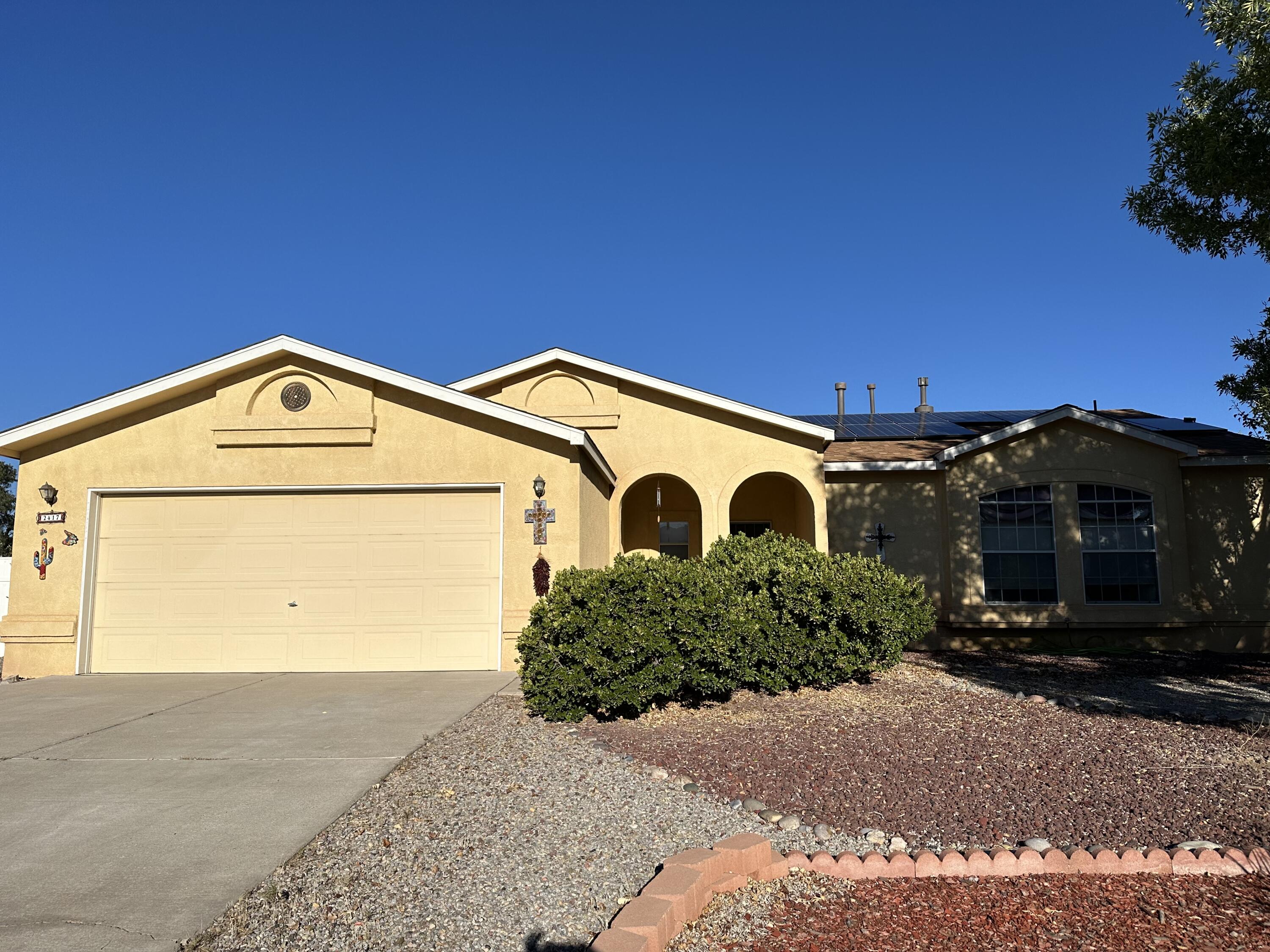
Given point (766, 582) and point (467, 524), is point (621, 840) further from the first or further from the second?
point (467, 524)

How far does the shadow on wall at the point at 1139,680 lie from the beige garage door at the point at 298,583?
6.53 metres

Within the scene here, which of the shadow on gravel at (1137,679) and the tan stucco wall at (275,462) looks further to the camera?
the tan stucco wall at (275,462)

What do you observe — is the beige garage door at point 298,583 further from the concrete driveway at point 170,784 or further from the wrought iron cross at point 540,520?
the concrete driveway at point 170,784

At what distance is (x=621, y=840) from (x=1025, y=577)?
11.2m

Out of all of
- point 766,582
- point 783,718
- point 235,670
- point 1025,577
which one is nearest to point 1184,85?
point 1025,577

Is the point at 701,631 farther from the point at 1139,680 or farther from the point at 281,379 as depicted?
the point at 281,379

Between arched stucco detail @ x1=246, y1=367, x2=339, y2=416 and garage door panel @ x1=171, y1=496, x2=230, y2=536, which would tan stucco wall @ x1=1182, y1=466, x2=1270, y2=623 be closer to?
arched stucco detail @ x1=246, y1=367, x2=339, y2=416

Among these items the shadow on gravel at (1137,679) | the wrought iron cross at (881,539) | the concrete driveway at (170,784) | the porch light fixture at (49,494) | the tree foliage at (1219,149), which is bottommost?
the concrete driveway at (170,784)

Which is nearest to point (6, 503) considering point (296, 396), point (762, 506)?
point (296, 396)

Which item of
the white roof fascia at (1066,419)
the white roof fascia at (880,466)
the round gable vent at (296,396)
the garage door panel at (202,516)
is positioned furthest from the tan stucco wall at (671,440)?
the garage door panel at (202,516)

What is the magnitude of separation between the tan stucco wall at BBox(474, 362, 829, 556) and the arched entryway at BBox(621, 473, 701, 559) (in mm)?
1136

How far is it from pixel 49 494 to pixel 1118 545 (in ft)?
52.7

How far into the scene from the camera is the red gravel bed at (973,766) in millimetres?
4910

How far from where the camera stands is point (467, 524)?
11.2 meters
